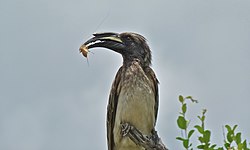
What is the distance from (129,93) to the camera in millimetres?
7348

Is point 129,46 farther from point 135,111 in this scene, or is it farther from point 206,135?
point 206,135

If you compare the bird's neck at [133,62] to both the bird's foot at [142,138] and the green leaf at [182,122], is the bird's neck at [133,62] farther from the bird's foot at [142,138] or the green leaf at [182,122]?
the green leaf at [182,122]

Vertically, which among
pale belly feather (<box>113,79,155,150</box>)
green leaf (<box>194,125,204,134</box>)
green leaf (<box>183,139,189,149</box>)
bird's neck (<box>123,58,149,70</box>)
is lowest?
green leaf (<box>183,139,189,149</box>)

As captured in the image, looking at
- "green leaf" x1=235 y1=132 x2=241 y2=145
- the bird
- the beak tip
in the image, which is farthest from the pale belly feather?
"green leaf" x1=235 y1=132 x2=241 y2=145

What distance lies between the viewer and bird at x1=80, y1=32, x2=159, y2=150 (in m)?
7.26

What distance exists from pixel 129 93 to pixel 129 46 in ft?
3.47

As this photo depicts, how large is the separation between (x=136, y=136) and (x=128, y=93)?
4.75 feet

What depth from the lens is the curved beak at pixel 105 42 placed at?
749 cm

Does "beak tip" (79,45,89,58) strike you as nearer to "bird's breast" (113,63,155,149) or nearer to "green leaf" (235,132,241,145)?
"bird's breast" (113,63,155,149)

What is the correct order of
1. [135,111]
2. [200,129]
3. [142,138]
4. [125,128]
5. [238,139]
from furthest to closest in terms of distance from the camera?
[135,111] → [125,128] → [142,138] → [200,129] → [238,139]

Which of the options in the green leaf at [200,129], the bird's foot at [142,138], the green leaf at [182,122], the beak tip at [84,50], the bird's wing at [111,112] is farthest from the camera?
the bird's wing at [111,112]

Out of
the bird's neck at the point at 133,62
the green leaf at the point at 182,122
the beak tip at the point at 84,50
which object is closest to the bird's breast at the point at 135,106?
the bird's neck at the point at 133,62

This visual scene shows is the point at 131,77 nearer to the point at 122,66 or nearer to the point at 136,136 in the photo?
the point at 122,66

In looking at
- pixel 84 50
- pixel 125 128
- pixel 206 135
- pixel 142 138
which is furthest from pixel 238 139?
pixel 84 50
